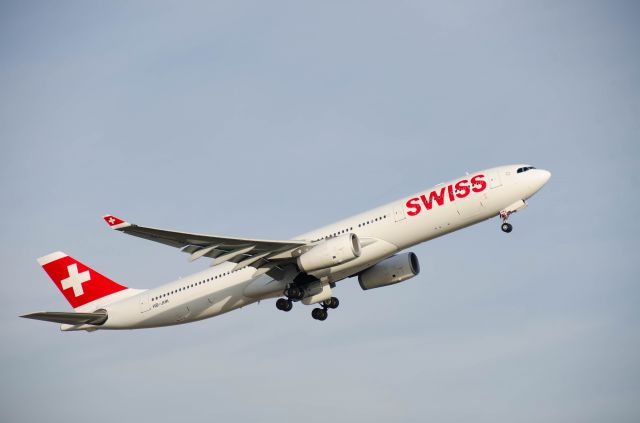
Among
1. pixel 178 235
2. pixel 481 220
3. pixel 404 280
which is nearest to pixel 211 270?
pixel 178 235

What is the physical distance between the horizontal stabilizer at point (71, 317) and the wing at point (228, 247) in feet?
27.1

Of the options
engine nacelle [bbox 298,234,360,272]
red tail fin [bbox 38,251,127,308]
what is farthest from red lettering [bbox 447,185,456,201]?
red tail fin [bbox 38,251,127,308]

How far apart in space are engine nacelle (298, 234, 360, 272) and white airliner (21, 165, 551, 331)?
1.8 inches

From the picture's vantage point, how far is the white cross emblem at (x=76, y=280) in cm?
5272

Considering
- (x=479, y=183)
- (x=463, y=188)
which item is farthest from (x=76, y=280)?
(x=479, y=183)

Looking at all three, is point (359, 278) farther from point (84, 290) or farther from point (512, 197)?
point (84, 290)

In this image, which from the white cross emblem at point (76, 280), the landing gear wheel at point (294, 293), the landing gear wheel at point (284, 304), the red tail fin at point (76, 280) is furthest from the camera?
the white cross emblem at point (76, 280)

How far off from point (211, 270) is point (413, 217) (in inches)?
439

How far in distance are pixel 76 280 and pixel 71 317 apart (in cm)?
479

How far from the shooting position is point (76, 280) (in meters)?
53.0

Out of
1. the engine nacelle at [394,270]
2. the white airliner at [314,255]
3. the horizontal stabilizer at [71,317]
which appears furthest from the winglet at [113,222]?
the engine nacelle at [394,270]

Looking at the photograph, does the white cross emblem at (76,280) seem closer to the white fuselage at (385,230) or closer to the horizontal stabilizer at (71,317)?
the horizontal stabilizer at (71,317)

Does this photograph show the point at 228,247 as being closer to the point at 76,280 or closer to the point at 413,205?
the point at 413,205

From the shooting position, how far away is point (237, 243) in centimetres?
4366
